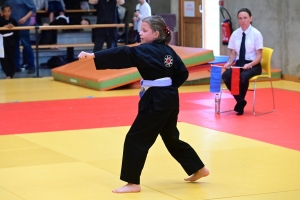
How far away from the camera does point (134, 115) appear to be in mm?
9414

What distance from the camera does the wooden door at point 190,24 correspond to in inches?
707

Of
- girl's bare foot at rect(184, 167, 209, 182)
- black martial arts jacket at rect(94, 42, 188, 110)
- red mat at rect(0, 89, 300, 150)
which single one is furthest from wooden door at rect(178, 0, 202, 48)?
black martial arts jacket at rect(94, 42, 188, 110)

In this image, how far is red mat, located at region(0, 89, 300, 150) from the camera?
816 cm

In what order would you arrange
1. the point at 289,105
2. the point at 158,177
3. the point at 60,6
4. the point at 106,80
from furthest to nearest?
the point at 60,6 → the point at 106,80 → the point at 289,105 → the point at 158,177

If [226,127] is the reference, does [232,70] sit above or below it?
above

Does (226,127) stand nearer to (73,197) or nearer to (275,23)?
(73,197)

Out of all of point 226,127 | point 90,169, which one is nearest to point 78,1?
point 226,127

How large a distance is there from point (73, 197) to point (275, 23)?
9.30 metres

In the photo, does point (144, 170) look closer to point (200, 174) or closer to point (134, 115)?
point (200, 174)

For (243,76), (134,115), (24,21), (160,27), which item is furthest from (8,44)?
(160,27)

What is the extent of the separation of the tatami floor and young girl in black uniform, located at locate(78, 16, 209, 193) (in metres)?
0.30

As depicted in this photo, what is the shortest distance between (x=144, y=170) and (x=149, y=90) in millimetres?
1037

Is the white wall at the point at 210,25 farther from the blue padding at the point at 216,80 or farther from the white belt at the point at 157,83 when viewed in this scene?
the white belt at the point at 157,83

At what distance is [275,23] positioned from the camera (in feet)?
44.6
